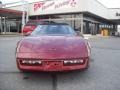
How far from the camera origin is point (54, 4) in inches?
1235

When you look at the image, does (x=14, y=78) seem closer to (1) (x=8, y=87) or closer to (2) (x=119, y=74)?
(1) (x=8, y=87)

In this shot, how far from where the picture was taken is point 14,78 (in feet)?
16.4

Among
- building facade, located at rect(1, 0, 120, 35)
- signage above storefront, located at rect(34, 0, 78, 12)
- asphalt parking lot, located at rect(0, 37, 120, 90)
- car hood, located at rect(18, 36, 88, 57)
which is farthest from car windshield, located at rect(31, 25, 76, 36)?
signage above storefront, located at rect(34, 0, 78, 12)

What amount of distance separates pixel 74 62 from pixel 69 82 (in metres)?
0.40

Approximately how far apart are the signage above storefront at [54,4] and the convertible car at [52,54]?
24145mm

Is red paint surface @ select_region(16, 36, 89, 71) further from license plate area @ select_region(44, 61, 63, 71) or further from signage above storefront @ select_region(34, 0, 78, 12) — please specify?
signage above storefront @ select_region(34, 0, 78, 12)

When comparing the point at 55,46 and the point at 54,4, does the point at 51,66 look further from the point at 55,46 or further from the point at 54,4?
the point at 54,4

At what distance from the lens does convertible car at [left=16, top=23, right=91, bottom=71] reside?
4.56m

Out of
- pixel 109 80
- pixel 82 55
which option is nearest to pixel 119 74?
pixel 109 80

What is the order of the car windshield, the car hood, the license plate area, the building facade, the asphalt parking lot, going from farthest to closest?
1. the building facade
2. the car windshield
3. the car hood
4. the license plate area
5. the asphalt parking lot

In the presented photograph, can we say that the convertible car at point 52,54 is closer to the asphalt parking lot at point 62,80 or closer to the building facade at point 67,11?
the asphalt parking lot at point 62,80

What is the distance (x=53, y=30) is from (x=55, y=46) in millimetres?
1507

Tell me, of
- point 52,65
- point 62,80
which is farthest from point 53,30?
point 52,65

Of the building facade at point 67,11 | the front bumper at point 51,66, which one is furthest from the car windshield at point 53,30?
the building facade at point 67,11
